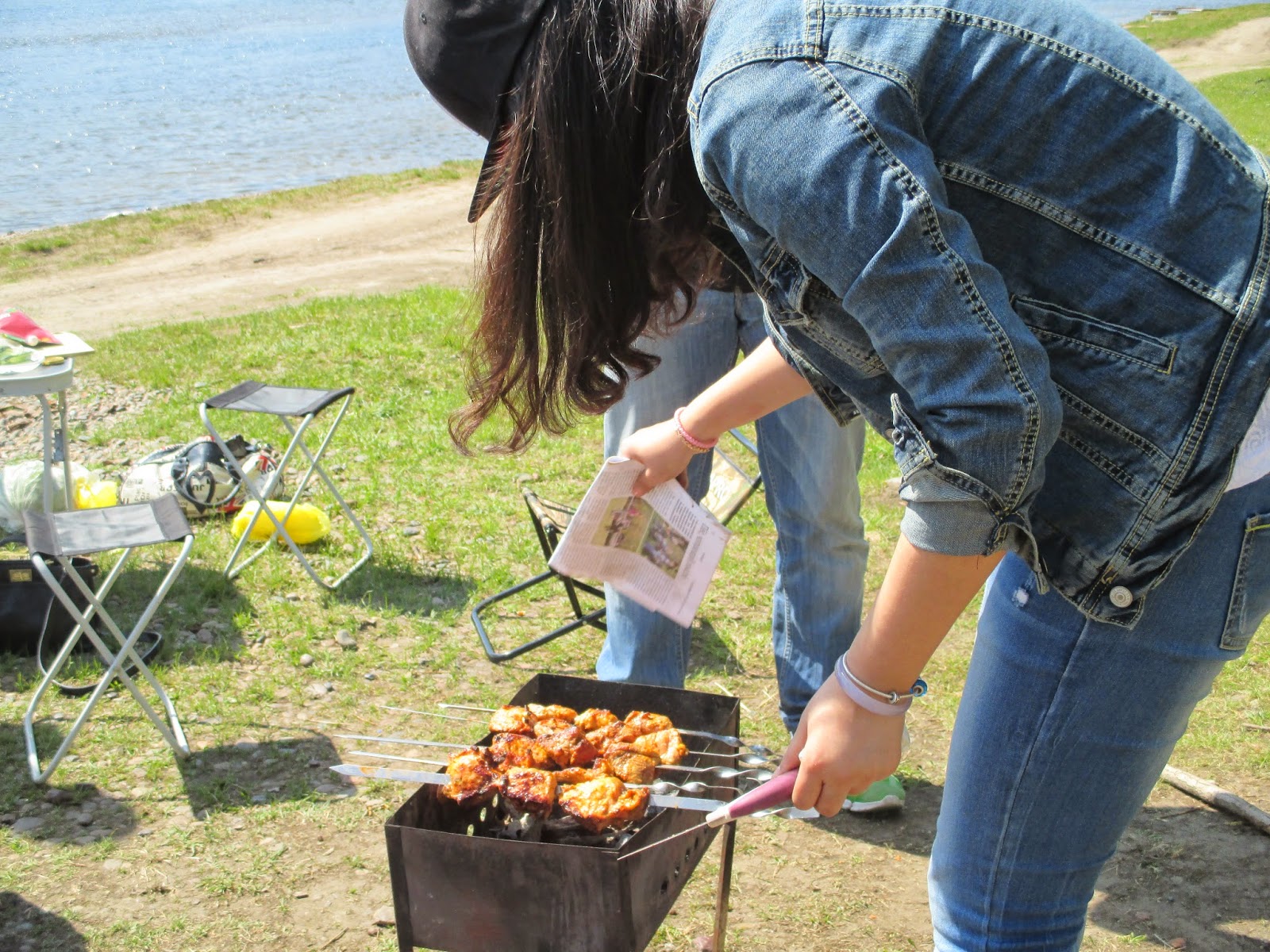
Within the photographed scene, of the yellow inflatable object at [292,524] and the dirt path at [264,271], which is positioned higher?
the yellow inflatable object at [292,524]

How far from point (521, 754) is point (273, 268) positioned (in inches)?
388

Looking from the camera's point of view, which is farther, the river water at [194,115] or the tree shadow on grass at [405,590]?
the river water at [194,115]

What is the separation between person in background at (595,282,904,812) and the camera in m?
3.04

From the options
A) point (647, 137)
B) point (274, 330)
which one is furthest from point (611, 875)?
point (274, 330)

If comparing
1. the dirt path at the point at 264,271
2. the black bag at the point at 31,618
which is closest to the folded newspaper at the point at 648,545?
the black bag at the point at 31,618

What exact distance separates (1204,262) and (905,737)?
1.90 m

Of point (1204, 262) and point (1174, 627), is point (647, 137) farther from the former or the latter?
point (1174, 627)

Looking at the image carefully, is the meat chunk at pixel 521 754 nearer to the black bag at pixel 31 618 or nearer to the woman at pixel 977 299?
the woman at pixel 977 299

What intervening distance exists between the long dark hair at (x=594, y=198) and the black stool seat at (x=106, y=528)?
85.9 inches

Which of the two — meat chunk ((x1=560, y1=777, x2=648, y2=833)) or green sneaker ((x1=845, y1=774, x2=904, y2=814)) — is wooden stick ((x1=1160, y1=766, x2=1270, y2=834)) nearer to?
green sneaker ((x1=845, y1=774, x2=904, y2=814))

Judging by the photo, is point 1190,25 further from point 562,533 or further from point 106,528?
point 106,528

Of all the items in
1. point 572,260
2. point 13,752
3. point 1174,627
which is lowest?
point 13,752

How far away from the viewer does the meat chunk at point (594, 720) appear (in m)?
2.49

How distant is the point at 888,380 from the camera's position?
144 centimetres
